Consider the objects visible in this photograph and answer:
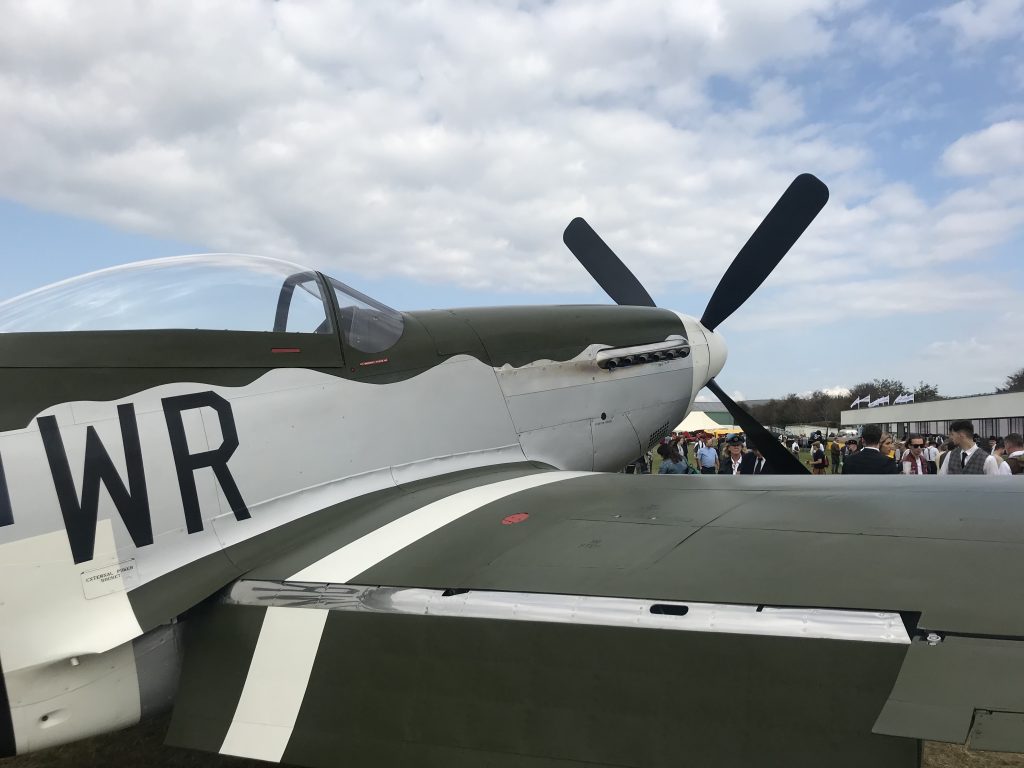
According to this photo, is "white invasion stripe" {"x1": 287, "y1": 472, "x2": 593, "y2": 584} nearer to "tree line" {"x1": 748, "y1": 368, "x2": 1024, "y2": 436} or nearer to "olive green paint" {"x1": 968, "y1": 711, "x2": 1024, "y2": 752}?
"olive green paint" {"x1": 968, "y1": 711, "x2": 1024, "y2": 752}

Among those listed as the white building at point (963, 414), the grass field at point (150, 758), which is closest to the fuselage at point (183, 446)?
the grass field at point (150, 758)

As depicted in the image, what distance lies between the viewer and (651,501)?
3371 millimetres

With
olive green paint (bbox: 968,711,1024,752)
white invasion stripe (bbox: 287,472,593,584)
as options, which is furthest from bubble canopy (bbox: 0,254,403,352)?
olive green paint (bbox: 968,711,1024,752)

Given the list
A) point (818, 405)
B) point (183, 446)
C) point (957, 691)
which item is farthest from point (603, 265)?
point (818, 405)

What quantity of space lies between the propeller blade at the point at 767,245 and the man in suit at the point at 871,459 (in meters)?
1.72

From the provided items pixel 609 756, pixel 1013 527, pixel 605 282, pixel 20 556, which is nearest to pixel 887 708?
pixel 609 756

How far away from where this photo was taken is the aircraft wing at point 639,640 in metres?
1.96

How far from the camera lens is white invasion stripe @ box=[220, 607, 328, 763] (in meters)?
2.48

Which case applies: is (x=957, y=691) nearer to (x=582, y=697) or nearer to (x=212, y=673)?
(x=582, y=697)

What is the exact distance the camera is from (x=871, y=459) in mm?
6062

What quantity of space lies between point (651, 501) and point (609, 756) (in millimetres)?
1386

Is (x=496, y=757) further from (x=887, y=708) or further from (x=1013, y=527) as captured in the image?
(x=1013, y=527)

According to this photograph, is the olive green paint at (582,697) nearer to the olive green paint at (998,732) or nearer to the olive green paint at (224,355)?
the olive green paint at (998,732)

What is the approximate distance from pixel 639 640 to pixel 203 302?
264 cm
